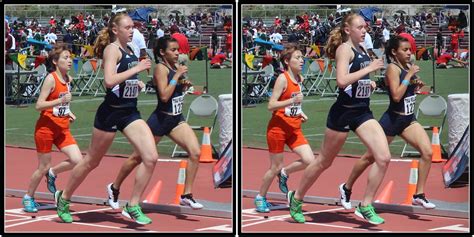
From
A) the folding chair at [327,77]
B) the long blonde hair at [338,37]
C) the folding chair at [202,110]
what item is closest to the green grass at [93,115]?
the folding chair at [202,110]

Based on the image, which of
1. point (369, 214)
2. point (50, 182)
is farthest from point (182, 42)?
point (369, 214)

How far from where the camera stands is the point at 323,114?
14.4m

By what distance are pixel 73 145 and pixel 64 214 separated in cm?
74

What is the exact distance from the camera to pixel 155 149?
1441 cm

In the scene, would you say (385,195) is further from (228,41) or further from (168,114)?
(168,114)

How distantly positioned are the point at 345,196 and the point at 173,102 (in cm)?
205

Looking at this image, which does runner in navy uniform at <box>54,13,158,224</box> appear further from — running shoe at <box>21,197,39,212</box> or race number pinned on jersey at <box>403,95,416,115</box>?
race number pinned on jersey at <box>403,95,416,115</box>

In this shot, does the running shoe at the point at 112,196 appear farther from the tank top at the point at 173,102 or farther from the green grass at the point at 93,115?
the tank top at the point at 173,102

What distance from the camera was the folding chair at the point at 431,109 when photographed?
14531 millimetres

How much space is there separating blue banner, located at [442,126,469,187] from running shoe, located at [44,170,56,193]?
4080 mm

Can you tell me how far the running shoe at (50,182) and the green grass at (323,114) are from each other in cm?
205

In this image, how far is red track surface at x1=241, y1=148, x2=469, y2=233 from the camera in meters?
14.5

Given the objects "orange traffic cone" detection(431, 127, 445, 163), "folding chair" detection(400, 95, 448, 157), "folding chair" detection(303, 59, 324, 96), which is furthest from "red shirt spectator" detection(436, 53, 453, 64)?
"folding chair" detection(303, 59, 324, 96)

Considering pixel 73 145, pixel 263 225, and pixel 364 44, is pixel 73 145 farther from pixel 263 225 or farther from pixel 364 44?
pixel 364 44
